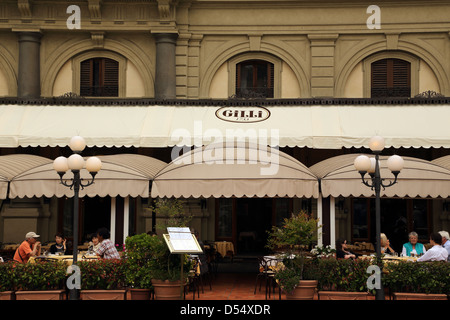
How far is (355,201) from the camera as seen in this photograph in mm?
20812

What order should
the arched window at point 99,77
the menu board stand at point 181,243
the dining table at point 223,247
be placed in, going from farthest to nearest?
the arched window at point 99,77
the dining table at point 223,247
the menu board stand at point 181,243

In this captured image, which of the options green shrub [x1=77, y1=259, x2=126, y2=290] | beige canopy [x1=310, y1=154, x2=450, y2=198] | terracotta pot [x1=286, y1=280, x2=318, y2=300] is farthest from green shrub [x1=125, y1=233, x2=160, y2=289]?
beige canopy [x1=310, y1=154, x2=450, y2=198]

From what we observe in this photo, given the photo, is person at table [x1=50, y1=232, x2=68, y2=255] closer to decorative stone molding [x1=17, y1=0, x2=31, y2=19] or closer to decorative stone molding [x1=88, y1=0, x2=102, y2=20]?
decorative stone molding [x1=88, y1=0, x2=102, y2=20]

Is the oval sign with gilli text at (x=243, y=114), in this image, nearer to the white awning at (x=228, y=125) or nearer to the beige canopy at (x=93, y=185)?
the white awning at (x=228, y=125)

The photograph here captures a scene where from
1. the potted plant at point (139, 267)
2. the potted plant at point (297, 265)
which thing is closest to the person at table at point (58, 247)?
the potted plant at point (139, 267)

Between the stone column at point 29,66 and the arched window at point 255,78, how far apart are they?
6.81 meters

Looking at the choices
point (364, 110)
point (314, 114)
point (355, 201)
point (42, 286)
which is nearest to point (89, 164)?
point (42, 286)

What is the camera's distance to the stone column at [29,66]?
21.0m

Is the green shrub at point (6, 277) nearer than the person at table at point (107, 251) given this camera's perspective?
Yes

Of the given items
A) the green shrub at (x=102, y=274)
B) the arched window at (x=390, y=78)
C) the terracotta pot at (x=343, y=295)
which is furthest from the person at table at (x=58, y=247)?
the arched window at (x=390, y=78)

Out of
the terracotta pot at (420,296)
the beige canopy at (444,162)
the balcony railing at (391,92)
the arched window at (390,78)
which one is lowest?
the terracotta pot at (420,296)

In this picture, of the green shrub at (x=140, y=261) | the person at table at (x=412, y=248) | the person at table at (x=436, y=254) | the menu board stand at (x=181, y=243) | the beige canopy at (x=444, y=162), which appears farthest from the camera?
the beige canopy at (x=444, y=162)

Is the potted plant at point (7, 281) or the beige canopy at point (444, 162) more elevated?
the beige canopy at point (444, 162)
